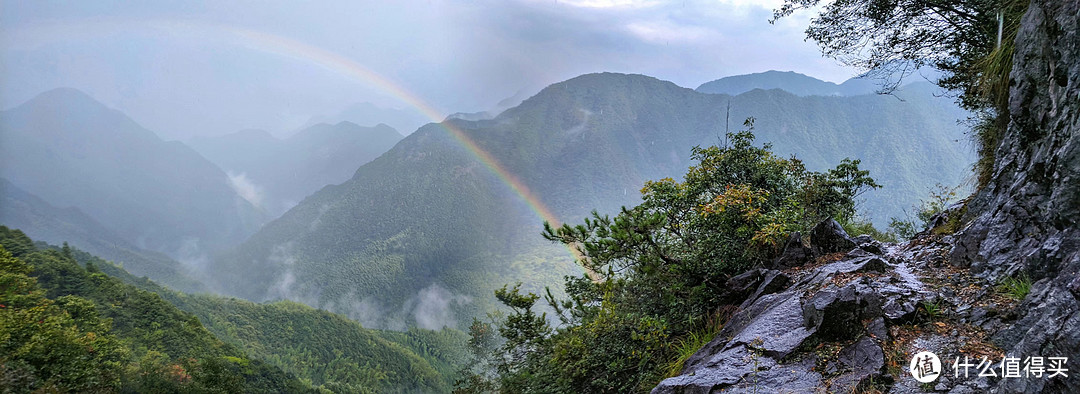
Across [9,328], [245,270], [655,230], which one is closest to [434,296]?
[245,270]

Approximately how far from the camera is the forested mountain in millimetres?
30047

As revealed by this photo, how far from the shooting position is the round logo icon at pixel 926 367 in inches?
132

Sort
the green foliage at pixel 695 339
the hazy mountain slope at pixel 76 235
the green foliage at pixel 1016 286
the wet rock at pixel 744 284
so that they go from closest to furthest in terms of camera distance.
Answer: the green foliage at pixel 1016 286 < the green foliage at pixel 695 339 < the wet rock at pixel 744 284 < the hazy mountain slope at pixel 76 235

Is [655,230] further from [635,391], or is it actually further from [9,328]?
[9,328]

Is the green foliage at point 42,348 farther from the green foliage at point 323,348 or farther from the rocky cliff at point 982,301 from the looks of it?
the green foliage at point 323,348

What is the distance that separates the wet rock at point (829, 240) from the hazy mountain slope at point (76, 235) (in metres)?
175

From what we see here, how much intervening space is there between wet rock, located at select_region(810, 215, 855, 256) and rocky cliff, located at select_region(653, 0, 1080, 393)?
1.30m

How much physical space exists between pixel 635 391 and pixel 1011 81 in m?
6.10

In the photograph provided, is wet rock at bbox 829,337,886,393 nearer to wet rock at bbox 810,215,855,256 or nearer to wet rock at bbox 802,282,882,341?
wet rock at bbox 802,282,882,341

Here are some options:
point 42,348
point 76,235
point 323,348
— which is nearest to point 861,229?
point 42,348

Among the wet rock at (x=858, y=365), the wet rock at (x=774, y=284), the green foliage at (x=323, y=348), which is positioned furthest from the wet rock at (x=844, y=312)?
the green foliage at (x=323, y=348)

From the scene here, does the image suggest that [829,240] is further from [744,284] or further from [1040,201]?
[1040,201]

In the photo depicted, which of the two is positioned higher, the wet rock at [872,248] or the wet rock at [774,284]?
the wet rock at [872,248]

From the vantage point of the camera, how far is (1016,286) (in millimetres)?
3906
